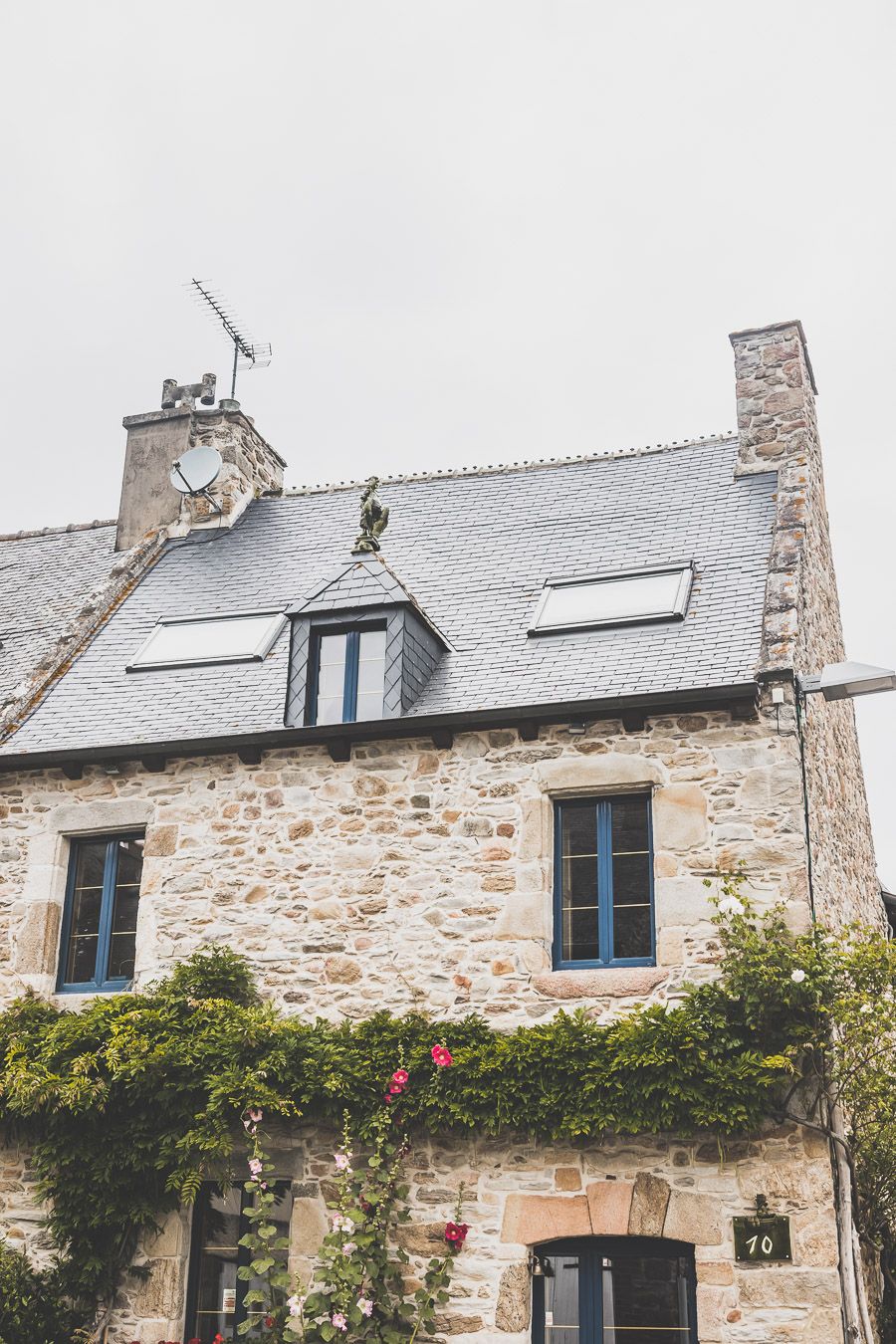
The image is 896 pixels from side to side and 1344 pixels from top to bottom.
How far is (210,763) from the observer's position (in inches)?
410

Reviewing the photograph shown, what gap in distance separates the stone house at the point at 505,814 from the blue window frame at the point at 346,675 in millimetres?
26

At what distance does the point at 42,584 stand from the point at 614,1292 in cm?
903

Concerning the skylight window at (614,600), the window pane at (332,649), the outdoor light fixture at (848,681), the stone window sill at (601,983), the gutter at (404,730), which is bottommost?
the stone window sill at (601,983)

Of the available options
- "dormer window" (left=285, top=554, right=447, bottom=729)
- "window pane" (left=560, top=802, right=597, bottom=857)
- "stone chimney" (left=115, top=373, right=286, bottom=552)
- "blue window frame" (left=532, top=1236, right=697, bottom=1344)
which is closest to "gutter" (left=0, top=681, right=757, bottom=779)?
"dormer window" (left=285, top=554, right=447, bottom=729)

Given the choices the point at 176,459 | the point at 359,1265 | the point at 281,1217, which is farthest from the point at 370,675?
the point at 176,459

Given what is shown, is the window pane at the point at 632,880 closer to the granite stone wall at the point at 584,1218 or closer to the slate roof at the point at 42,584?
the granite stone wall at the point at 584,1218

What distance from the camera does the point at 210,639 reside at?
11953 millimetres

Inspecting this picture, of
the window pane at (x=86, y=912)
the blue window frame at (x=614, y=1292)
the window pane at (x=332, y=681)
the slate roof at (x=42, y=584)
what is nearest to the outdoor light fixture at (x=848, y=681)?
the window pane at (x=332, y=681)

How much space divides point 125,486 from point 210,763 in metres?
5.19

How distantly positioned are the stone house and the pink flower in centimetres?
10

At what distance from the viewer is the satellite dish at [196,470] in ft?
46.1

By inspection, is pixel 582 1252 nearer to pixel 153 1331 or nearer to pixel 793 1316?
pixel 793 1316

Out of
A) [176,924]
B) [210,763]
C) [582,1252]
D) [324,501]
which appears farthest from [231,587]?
[582,1252]

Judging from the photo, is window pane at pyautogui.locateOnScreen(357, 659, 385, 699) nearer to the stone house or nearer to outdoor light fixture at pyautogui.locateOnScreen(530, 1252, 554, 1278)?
the stone house
